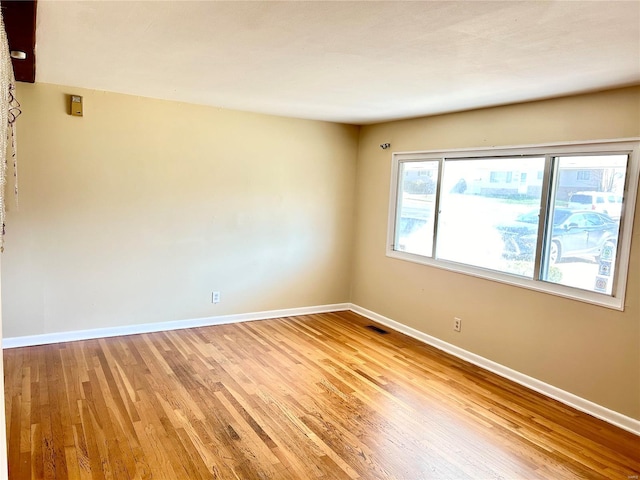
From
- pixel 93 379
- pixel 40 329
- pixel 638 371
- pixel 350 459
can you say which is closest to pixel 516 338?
pixel 638 371

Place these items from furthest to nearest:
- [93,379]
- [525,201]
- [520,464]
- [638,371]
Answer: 1. [525,201]
2. [93,379]
3. [638,371]
4. [520,464]

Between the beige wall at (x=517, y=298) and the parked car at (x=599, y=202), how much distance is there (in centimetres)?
16

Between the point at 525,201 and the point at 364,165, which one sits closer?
the point at 525,201

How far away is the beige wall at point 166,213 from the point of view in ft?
12.2

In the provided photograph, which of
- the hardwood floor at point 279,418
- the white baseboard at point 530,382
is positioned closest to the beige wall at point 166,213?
the hardwood floor at point 279,418

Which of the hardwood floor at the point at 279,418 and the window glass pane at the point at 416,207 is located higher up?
the window glass pane at the point at 416,207

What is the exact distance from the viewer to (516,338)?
356 cm

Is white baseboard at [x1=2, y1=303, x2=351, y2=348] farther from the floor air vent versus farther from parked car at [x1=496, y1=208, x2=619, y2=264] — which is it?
parked car at [x1=496, y1=208, x2=619, y2=264]

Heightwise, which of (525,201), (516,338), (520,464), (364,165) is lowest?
(520,464)

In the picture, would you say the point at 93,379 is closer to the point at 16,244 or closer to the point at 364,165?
the point at 16,244

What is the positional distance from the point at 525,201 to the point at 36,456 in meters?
3.68

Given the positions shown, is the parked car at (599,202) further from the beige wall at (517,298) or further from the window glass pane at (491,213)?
the window glass pane at (491,213)

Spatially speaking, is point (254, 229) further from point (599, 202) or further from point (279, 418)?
point (599, 202)

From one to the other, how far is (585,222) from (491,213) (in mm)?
822
